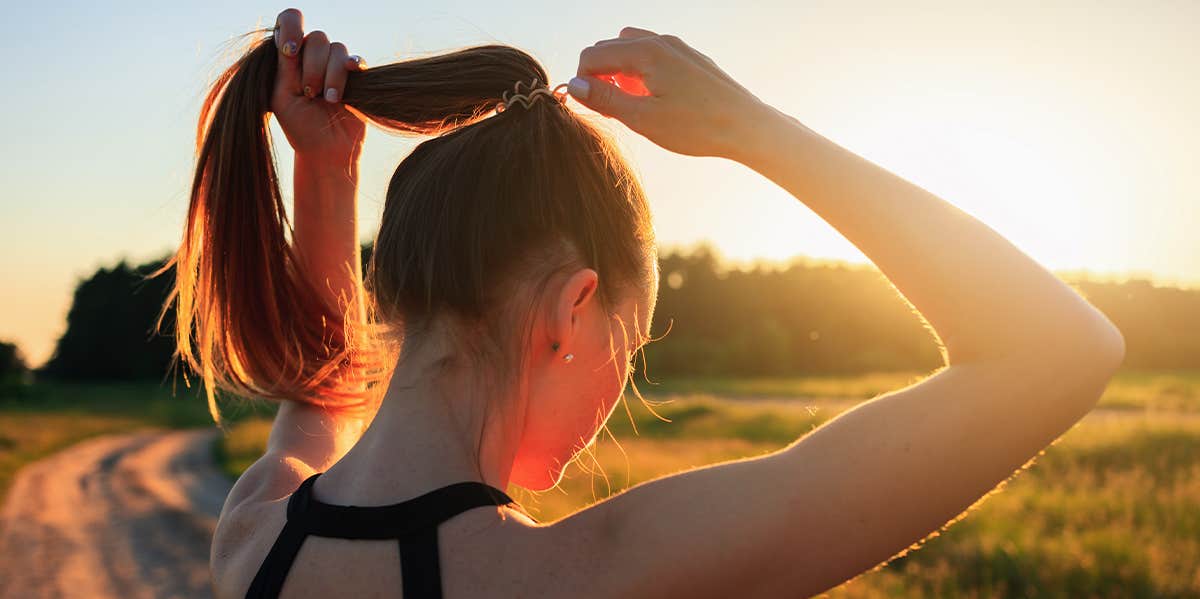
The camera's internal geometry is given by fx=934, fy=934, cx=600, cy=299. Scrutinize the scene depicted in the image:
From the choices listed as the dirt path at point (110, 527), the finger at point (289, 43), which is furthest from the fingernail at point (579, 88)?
the dirt path at point (110, 527)

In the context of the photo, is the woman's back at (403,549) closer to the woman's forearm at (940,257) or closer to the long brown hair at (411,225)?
the long brown hair at (411,225)

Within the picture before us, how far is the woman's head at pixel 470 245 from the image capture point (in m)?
1.60

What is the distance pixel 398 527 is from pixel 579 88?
77 cm

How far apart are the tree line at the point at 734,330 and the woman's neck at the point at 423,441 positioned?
41370 millimetres

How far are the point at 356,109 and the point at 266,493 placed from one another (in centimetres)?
83

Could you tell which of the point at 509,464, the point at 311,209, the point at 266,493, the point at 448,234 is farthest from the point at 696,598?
the point at 311,209

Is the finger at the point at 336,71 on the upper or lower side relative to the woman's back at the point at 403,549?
upper

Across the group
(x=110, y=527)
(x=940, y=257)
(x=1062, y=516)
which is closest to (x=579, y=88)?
(x=940, y=257)

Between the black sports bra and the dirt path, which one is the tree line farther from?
the black sports bra

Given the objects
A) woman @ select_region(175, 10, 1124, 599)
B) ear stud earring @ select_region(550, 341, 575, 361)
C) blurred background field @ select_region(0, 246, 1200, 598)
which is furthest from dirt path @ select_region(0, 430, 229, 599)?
ear stud earring @ select_region(550, 341, 575, 361)

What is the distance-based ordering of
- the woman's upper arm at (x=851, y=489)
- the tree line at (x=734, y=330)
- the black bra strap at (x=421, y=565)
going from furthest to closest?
the tree line at (x=734, y=330) → the black bra strap at (x=421, y=565) → the woman's upper arm at (x=851, y=489)

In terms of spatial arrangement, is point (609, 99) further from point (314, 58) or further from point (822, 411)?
point (822, 411)

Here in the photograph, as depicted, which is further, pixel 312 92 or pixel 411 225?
pixel 312 92

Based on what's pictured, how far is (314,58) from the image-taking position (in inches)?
78.7
